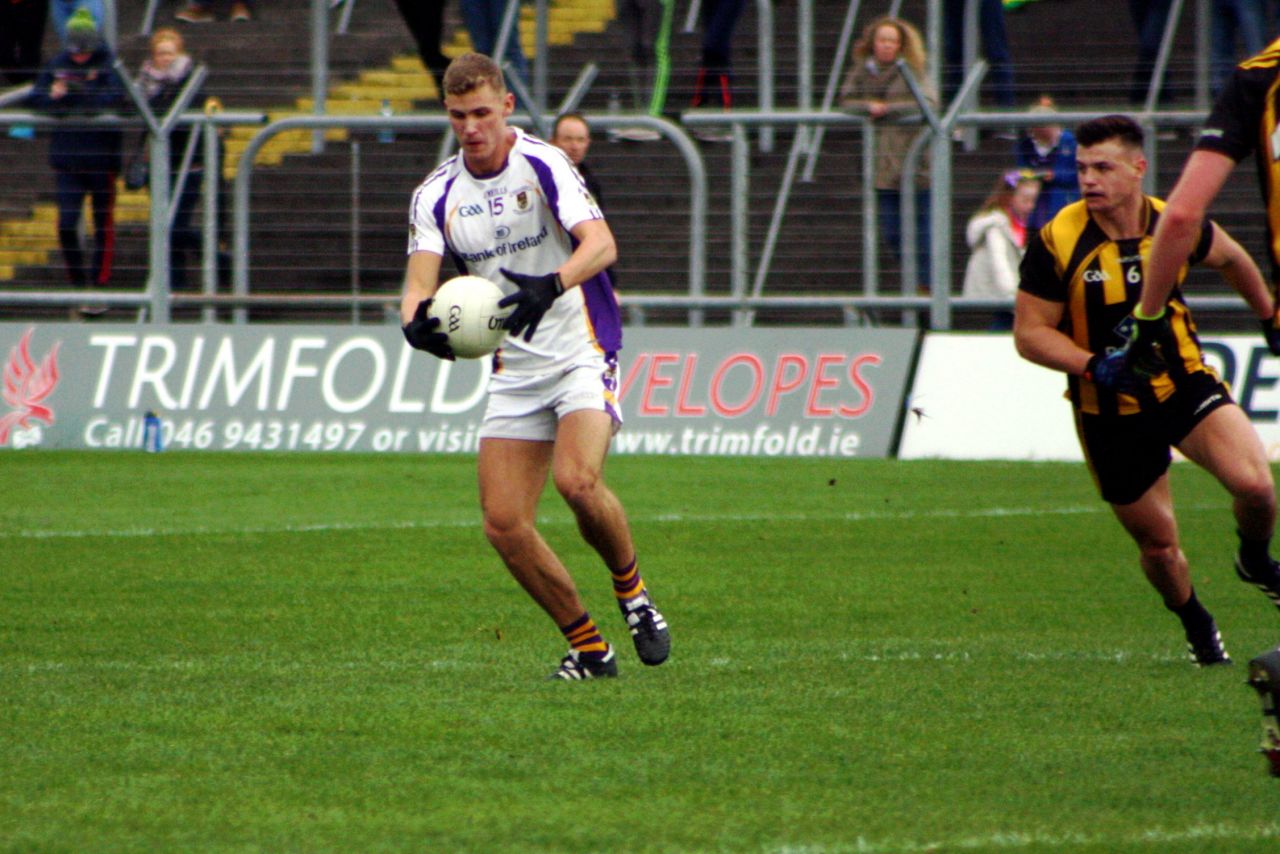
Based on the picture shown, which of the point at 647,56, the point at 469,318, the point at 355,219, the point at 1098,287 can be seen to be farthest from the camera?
the point at 647,56

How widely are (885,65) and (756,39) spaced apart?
16.6 ft

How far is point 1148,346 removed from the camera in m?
6.36

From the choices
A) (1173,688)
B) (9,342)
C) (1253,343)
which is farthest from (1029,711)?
(9,342)

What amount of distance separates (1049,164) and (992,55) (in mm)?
2136

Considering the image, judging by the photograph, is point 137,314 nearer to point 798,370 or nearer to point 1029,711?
point 798,370

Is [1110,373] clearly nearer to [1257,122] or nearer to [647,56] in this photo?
[1257,122]

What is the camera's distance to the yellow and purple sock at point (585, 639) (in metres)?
7.70

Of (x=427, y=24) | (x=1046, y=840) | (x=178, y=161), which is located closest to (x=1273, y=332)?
(x=1046, y=840)

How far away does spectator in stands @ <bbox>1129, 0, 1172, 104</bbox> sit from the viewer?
62.7 feet

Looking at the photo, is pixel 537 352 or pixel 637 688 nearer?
pixel 637 688

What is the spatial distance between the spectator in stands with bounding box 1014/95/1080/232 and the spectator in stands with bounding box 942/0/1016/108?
127cm

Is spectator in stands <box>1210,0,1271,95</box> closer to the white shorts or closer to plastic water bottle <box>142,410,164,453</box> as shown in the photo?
plastic water bottle <box>142,410,164,453</box>

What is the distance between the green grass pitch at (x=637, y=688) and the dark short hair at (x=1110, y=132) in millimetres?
1899

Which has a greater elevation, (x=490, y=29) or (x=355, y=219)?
(x=490, y=29)
